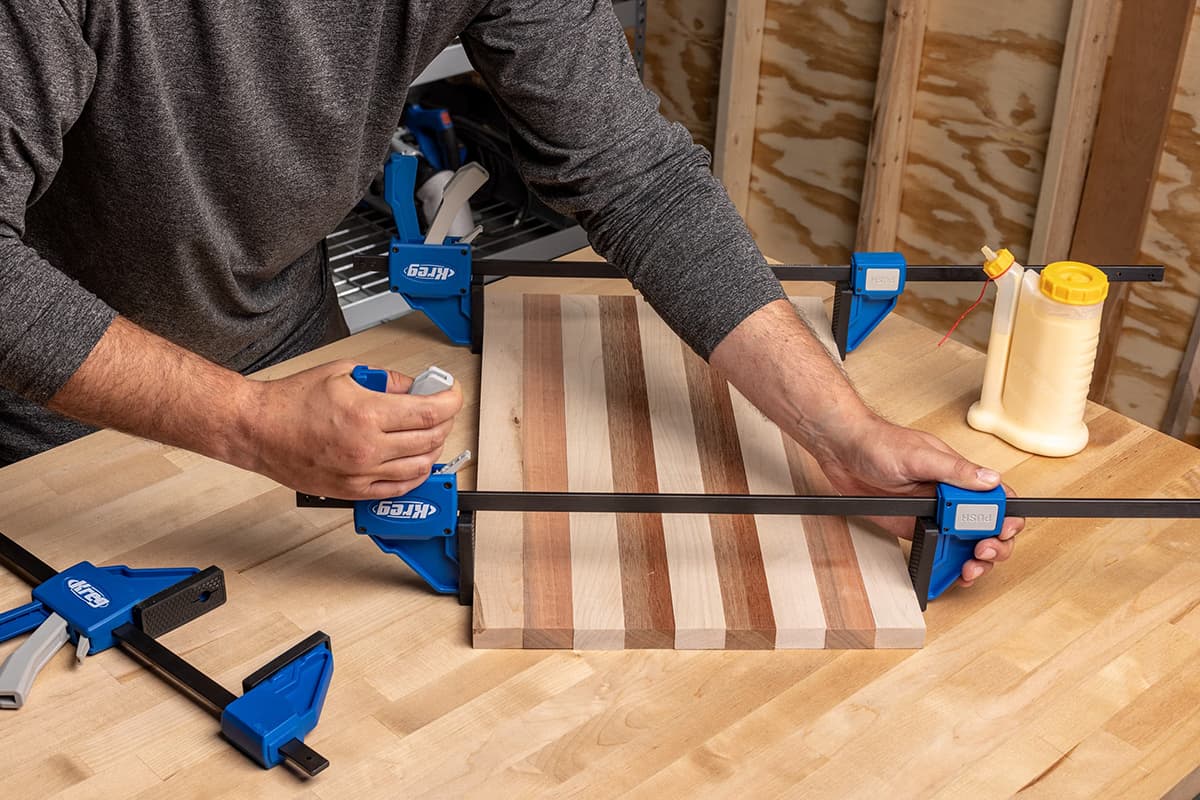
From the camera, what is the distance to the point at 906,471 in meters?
1.14

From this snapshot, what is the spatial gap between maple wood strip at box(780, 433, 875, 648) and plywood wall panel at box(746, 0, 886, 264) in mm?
1582

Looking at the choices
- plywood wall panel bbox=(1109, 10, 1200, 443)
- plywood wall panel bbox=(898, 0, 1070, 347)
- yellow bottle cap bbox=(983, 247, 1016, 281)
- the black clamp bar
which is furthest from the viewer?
plywood wall panel bbox=(898, 0, 1070, 347)

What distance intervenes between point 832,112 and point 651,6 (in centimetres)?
57

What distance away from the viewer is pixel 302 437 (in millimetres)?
1002

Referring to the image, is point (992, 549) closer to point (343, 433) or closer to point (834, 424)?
point (834, 424)

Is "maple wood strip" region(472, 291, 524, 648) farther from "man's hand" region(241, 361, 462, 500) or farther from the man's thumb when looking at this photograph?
the man's thumb

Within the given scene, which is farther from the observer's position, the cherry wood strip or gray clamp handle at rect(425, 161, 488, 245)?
gray clamp handle at rect(425, 161, 488, 245)

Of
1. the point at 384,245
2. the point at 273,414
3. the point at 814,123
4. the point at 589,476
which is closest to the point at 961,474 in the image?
the point at 589,476

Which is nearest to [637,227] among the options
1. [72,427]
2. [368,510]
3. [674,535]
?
[674,535]

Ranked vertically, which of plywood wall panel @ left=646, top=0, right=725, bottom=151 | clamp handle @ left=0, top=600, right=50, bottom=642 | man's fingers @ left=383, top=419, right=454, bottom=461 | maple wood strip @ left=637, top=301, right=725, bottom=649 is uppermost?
man's fingers @ left=383, top=419, right=454, bottom=461

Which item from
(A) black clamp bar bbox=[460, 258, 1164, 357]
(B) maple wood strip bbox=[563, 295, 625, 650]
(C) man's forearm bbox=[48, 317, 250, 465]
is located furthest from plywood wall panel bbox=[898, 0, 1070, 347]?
(C) man's forearm bbox=[48, 317, 250, 465]

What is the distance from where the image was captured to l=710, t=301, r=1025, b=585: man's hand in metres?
1.09

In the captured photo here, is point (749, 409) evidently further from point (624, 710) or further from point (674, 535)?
point (624, 710)

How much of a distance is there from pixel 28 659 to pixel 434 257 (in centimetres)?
64
